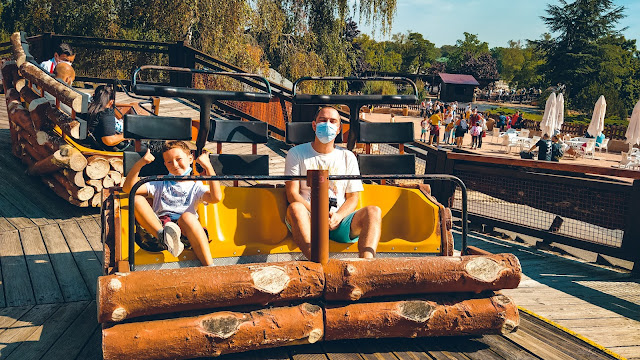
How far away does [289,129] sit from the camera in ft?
14.6

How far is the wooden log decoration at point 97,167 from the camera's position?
19.2 ft

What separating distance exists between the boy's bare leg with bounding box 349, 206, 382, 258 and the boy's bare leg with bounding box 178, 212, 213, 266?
1.02 m

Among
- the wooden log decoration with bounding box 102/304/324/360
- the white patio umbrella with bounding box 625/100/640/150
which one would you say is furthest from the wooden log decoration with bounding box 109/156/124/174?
the white patio umbrella with bounding box 625/100/640/150

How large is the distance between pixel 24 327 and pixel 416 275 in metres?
2.48

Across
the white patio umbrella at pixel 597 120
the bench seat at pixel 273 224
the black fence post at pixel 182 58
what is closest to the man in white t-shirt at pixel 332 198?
the bench seat at pixel 273 224

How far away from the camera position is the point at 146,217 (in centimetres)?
346

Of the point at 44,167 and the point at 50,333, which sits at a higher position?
the point at 44,167

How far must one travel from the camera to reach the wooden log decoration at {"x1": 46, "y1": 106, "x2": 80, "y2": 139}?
5750mm

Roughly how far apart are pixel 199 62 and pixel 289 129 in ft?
26.9

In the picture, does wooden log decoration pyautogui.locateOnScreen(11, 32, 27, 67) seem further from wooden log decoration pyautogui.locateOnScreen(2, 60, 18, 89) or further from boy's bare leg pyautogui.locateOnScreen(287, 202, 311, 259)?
boy's bare leg pyautogui.locateOnScreen(287, 202, 311, 259)

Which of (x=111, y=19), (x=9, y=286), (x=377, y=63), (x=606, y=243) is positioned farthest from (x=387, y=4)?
(x=377, y=63)

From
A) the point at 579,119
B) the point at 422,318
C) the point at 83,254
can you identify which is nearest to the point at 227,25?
the point at 83,254

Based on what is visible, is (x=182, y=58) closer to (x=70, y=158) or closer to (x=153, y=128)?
(x=70, y=158)

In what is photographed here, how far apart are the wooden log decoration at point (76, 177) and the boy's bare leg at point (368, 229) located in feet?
11.1
